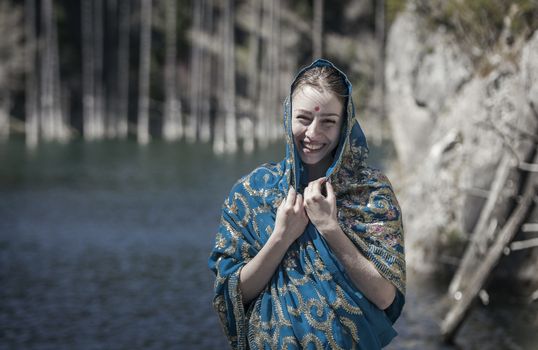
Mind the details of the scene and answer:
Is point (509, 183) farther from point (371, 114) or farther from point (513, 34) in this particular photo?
point (371, 114)

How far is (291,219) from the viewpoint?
2998 millimetres

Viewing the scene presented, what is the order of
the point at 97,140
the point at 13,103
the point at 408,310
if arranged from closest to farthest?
1. the point at 408,310
2. the point at 97,140
3. the point at 13,103

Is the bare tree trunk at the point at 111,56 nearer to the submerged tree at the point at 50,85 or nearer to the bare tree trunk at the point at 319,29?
the submerged tree at the point at 50,85

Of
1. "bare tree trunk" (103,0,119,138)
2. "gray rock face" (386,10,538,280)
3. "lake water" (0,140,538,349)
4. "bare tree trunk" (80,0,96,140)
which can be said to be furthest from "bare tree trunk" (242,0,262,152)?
"gray rock face" (386,10,538,280)

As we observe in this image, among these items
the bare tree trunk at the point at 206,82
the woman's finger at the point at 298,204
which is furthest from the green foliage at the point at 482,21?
the bare tree trunk at the point at 206,82

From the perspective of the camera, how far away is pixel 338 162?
3072 millimetres

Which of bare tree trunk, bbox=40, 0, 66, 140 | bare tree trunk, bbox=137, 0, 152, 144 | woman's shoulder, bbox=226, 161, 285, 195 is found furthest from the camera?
bare tree trunk, bbox=137, 0, 152, 144

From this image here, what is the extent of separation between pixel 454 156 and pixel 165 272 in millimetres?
4811

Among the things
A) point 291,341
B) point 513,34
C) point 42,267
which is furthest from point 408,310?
point 291,341

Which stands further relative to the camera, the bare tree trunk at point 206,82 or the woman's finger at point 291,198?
the bare tree trunk at point 206,82

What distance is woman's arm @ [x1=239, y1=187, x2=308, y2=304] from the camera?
3.00m

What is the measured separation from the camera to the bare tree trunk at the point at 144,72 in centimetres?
5507

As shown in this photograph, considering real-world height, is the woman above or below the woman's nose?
below

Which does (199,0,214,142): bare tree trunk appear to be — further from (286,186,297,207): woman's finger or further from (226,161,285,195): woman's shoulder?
(286,186,297,207): woman's finger
